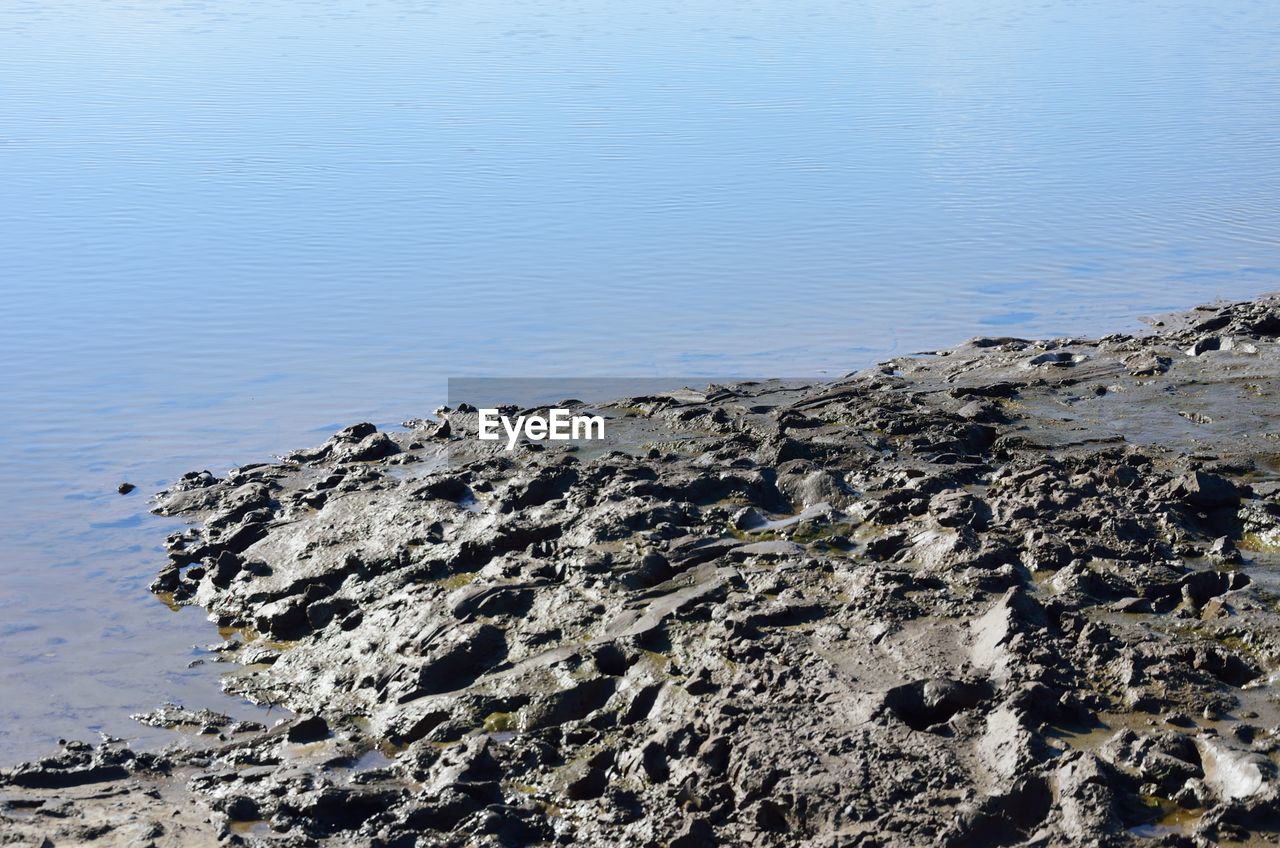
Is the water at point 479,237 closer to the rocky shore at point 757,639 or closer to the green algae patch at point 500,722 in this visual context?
the rocky shore at point 757,639

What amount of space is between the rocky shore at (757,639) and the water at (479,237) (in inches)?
36.9

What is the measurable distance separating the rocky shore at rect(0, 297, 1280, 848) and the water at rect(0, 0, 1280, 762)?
3.07 ft

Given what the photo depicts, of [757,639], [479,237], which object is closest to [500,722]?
[757,639]

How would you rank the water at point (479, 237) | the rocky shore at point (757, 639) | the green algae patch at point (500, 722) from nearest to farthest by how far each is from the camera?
the rocky shore at point (757, 639)
the green algae patch at point (500, 722)
the water at point (479, 237)

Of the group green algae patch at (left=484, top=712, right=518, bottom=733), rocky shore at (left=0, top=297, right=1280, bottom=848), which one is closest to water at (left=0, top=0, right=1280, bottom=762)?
rocky shore at (left=0, top=297, right=1280, bottom=848)

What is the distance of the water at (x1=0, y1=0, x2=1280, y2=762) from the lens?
11000 millimetres

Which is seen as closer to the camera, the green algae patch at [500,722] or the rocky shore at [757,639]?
the rocky shore at [757,639]

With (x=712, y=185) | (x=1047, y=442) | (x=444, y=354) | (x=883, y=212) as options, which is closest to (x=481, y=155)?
(x=712, y=185)

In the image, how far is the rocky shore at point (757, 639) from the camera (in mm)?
5238

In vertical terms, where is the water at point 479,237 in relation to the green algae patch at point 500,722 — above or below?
above

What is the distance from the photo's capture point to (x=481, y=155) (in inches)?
823

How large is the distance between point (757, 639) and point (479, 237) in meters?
11.5

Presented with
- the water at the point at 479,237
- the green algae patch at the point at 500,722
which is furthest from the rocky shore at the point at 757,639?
the water at the point at 479,237

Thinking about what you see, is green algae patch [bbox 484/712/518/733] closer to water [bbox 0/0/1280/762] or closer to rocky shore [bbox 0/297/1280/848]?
rocky shore [bbox 0/297/1280/848]
